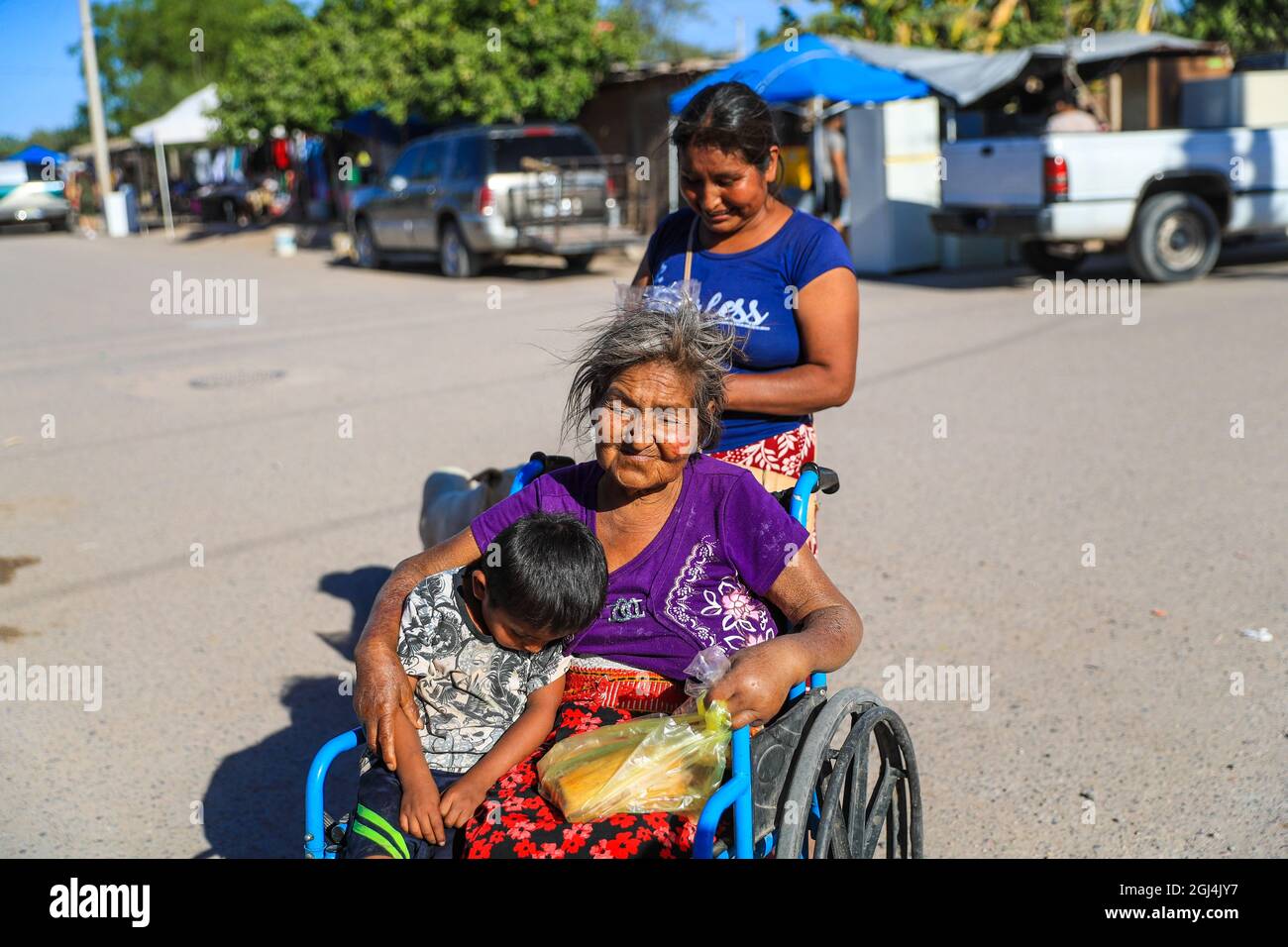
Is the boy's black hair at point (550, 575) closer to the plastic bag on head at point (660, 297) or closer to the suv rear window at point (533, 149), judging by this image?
the plastic bag on head at point (660, 297)

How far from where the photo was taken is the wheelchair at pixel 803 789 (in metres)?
2.27

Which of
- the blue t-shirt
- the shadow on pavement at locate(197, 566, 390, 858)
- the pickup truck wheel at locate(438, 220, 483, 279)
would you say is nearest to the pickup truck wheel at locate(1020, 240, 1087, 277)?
the pickup truck wheel at locate(438, 220, 483, 279)

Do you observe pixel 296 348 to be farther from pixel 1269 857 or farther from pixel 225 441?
pixel 1269 857

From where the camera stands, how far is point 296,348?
40.0ft

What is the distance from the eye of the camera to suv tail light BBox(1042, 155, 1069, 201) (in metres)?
12.7

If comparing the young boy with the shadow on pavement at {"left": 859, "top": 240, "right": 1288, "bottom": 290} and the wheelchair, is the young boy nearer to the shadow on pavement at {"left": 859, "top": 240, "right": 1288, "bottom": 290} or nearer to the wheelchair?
the wheelchair

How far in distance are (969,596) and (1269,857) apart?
2.02m

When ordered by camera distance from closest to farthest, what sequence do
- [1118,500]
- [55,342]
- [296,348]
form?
1. [1118,500]
2. [296,348]
3. [55,342]

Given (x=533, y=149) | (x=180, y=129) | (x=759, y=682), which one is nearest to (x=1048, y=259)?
(x=533, y=149)

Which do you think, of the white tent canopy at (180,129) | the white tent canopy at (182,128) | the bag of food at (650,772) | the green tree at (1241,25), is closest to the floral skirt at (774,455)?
the bag of food at (650,772)

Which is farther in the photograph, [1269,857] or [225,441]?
[225,441]

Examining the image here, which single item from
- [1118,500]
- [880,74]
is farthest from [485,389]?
[880,74]

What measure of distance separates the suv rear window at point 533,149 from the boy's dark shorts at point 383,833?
15.1 m

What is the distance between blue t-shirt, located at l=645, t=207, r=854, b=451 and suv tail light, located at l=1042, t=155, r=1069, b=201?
405 inches
